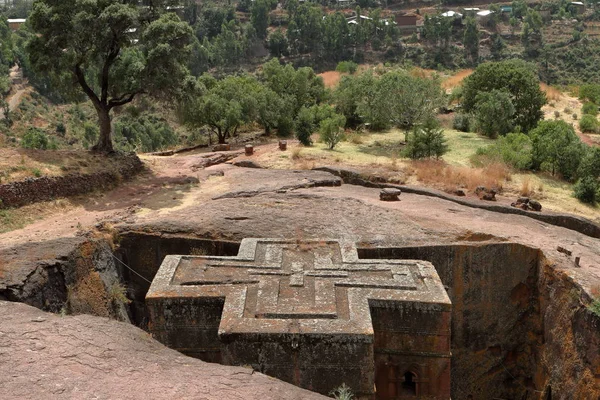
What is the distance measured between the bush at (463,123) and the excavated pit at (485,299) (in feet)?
52.1

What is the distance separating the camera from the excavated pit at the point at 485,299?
10.3 metres

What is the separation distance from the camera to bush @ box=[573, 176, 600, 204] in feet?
51.9

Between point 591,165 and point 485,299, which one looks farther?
point 591,165

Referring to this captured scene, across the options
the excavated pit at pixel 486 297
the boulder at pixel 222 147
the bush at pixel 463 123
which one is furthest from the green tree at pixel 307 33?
the excavated pit at pixel 486 297

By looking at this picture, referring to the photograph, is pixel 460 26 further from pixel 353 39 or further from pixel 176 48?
pixel 176 48

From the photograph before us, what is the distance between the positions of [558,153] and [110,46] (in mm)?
14351

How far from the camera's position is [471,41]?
6122cm

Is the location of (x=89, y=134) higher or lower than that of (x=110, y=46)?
lower

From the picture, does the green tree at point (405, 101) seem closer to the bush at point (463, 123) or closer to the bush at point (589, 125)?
the bush at point (463, 123)

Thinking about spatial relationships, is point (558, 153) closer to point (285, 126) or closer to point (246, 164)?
point (246, 164)

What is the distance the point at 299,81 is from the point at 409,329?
825 inches

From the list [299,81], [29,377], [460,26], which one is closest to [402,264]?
[29,377]

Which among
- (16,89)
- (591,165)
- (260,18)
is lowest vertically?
(591,165)

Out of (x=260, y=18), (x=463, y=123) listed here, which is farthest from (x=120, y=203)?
(x=260, y=18)
